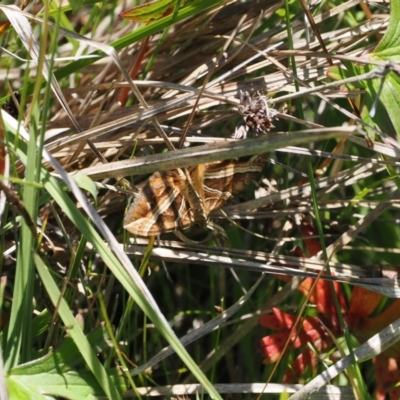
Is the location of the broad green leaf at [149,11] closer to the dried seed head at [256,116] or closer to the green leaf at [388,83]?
the dried seed head at [256,116]

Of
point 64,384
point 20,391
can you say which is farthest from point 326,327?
point 20,391

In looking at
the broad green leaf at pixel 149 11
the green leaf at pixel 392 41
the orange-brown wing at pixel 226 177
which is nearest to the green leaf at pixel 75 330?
the orange-brown wing at pixel 226 177

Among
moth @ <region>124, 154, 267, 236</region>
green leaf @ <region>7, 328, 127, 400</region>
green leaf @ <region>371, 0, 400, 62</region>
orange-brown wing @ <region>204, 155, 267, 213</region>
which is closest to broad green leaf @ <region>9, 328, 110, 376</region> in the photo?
green leaf @ <region>7, 328, 127, 400</region>

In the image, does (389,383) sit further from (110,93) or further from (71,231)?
(110,93)

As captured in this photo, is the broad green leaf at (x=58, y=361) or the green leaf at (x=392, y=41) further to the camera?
the green leaf at (x=392, y=41)

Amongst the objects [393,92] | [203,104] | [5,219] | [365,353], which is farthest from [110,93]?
[365,353]

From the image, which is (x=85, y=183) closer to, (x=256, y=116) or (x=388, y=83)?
(x=256, y=116)

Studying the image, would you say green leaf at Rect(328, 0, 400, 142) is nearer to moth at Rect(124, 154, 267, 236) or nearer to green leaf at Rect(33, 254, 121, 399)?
moth at Rect(124, 154, 267, 236)
